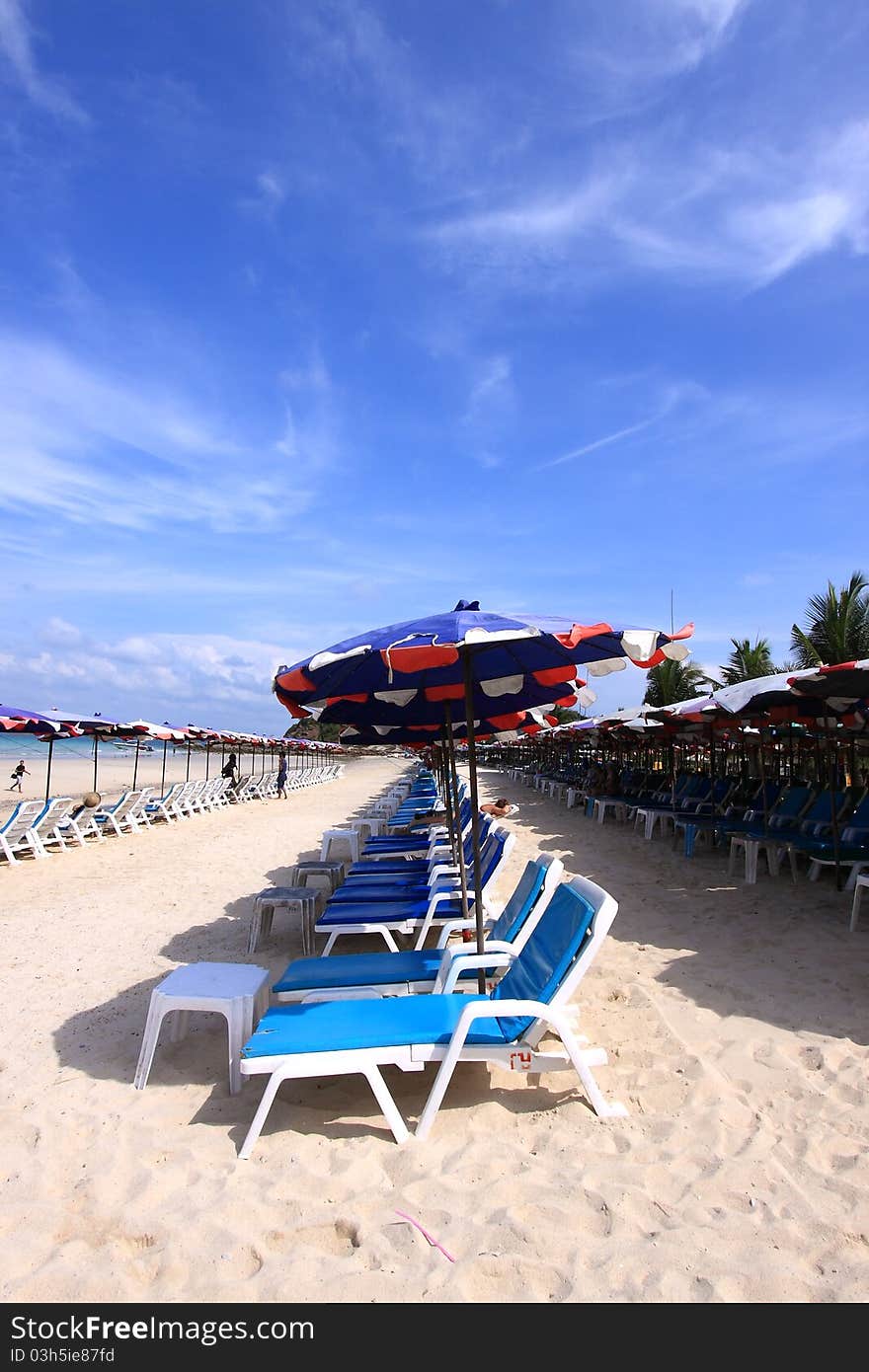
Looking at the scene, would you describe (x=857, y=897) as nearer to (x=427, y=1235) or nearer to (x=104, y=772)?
(x=427, y=1235)

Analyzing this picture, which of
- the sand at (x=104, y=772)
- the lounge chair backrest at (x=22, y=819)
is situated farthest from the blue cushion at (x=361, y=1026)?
the sand at (x=104, y=772)

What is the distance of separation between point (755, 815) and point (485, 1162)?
938 centimetres

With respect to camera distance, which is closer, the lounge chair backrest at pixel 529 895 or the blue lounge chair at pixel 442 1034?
the blue lounge chair at pixel 442 1034

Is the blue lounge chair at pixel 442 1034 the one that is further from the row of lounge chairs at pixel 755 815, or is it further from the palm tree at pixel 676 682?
the palm tree at pixel 676 682

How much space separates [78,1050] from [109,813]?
33.6ft

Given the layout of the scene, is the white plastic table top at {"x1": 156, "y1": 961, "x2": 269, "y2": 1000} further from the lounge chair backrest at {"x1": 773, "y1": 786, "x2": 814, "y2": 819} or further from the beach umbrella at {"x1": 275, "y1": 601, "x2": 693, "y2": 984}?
the lounge chair backrest at {"x1": 773, "y1": 786, "x2": 814, "y2": 819}

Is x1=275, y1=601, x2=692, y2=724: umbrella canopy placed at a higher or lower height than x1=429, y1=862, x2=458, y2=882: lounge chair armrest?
higher

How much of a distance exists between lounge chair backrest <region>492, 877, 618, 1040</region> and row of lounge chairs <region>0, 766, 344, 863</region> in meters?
8.78

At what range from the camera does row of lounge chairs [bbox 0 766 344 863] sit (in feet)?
34.8

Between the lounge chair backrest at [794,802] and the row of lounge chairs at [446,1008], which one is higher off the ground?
the lounge chair backrest at [794,802]

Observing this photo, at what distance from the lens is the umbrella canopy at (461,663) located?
3186 millimetres

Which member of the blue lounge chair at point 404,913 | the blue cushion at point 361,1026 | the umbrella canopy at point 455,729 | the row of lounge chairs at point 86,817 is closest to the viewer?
the blue cushion at point 361,1026

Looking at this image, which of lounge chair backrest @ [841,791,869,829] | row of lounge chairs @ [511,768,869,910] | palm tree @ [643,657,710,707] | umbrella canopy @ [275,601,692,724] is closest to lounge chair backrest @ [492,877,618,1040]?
umbrella canopy @ [275,601,692,724]

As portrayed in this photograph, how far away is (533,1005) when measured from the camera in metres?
3.04
